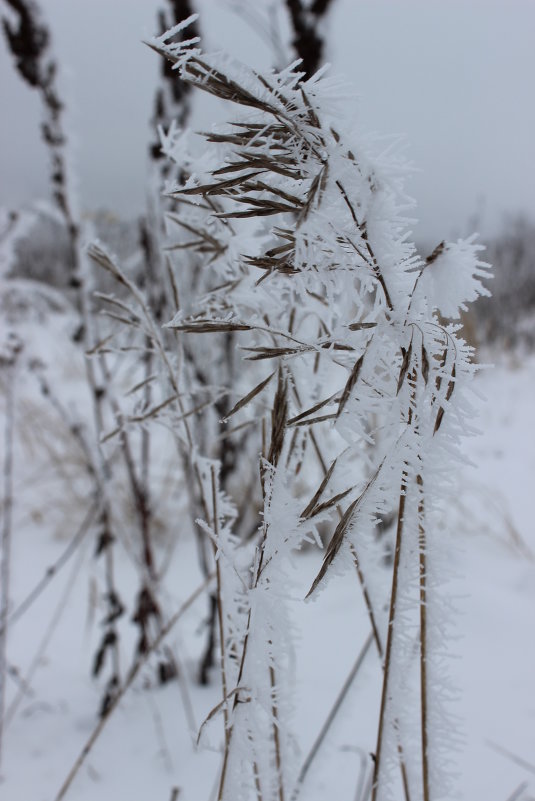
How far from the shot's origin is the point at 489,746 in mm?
985

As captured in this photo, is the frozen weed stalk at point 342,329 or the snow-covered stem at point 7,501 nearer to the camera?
the frozen weed stalk at point 342,329

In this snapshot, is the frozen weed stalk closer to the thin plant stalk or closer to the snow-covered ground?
the snow-covered ground

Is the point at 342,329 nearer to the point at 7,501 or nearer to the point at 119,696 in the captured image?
the point at 119,696

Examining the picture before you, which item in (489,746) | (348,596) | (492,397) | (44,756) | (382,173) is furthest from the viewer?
(492,397)

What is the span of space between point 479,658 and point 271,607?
1.09 meters

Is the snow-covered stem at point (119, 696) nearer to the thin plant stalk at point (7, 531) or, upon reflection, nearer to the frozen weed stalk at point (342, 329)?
the thin plant stalk at point (7, 531)

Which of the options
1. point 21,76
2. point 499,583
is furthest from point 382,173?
point 499,583

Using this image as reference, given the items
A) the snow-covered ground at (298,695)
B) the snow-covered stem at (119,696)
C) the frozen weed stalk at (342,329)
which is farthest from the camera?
the snow-covered ground at (298,695)

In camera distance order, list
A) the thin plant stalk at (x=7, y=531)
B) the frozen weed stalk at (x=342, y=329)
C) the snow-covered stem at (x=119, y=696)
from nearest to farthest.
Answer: the frozen weed stalk at (x=342, y=329) < the snow-covered stem at (x=119, y=696) < the thin plant stalk at (x=7, y=531)

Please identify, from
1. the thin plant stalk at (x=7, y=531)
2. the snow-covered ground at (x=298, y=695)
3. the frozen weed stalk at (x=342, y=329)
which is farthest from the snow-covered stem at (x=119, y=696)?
the frozen weed stalk at (x=342, y=329)

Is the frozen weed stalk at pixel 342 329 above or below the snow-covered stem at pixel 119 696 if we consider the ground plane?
above

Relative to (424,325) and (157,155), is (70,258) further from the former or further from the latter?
(424,325)

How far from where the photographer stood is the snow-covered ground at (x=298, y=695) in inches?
37.1


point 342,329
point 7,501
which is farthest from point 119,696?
point 342,329
